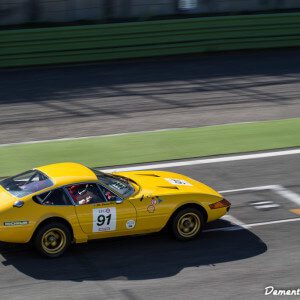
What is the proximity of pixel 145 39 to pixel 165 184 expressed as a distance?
1552cm

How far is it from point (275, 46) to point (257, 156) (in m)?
13.0

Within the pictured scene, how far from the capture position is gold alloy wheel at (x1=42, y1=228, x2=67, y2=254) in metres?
10.6

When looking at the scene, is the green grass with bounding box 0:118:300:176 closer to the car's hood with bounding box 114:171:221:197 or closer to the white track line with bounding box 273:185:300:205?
the white track line with bounding box 273:185:300:205

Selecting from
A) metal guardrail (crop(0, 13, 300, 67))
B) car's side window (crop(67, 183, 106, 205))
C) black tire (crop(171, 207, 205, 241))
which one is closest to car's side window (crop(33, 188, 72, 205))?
car's side window (crop(67, 183, 106, 205))

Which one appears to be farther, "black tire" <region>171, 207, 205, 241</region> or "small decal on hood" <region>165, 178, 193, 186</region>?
"small decal on hood" <region>165, 178, 193, 186</region>

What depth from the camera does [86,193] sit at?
11.0 m

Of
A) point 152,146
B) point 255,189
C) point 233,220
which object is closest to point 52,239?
point 233,220

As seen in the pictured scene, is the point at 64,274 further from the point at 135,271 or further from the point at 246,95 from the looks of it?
the point at 246,95

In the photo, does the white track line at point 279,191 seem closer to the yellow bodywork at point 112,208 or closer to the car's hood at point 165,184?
the car's hood at point 165,184

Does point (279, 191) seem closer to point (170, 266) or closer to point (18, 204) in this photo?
point (170, 266)

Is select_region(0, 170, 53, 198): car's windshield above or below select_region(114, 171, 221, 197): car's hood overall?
above

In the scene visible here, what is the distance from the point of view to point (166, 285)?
9875mm

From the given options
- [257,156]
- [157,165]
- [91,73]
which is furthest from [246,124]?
[91,73]

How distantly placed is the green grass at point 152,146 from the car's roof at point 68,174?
3726 mm
